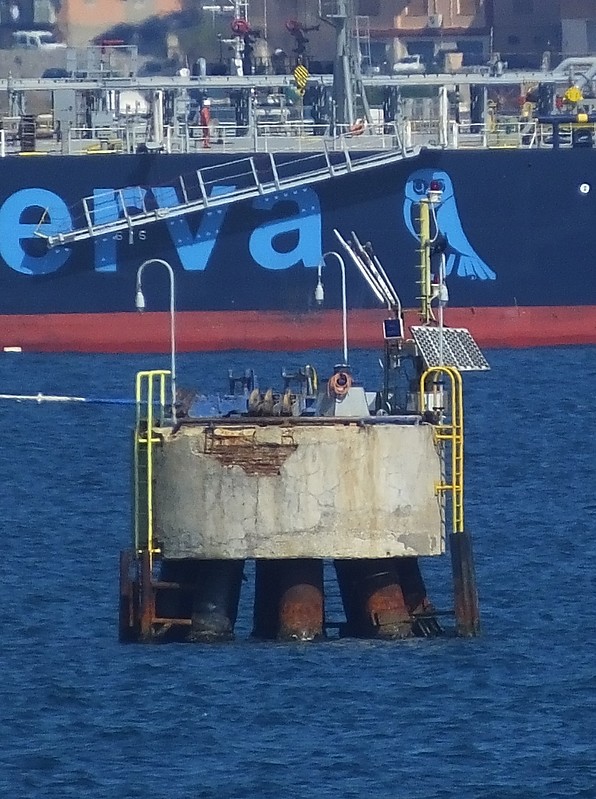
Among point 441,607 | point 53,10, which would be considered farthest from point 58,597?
point 53,10

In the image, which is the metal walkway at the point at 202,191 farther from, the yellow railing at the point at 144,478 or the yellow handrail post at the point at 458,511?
the yellow railing at the point at 144,478

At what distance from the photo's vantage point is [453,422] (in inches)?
741

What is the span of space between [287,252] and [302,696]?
29.1 m

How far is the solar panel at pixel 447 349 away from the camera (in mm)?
19395

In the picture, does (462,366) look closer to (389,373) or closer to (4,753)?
(389,373)

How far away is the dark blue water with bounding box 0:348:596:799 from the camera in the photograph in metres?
16.1

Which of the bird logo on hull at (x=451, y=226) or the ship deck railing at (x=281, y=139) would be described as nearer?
the bird logo on hull at (x=451, y=226)

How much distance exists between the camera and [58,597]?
22.3 m

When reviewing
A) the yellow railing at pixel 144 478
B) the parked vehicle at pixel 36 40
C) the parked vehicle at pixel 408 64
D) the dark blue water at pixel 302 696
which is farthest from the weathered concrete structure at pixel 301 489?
the parked vehicle at pixel 36 40

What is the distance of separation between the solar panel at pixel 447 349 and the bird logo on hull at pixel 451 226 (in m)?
26.0

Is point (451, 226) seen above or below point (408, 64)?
below

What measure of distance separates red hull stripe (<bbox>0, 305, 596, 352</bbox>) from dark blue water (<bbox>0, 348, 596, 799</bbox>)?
61.7ft

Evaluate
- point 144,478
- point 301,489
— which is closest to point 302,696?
point 301,489

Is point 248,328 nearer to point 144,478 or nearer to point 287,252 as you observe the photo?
point 287,252
